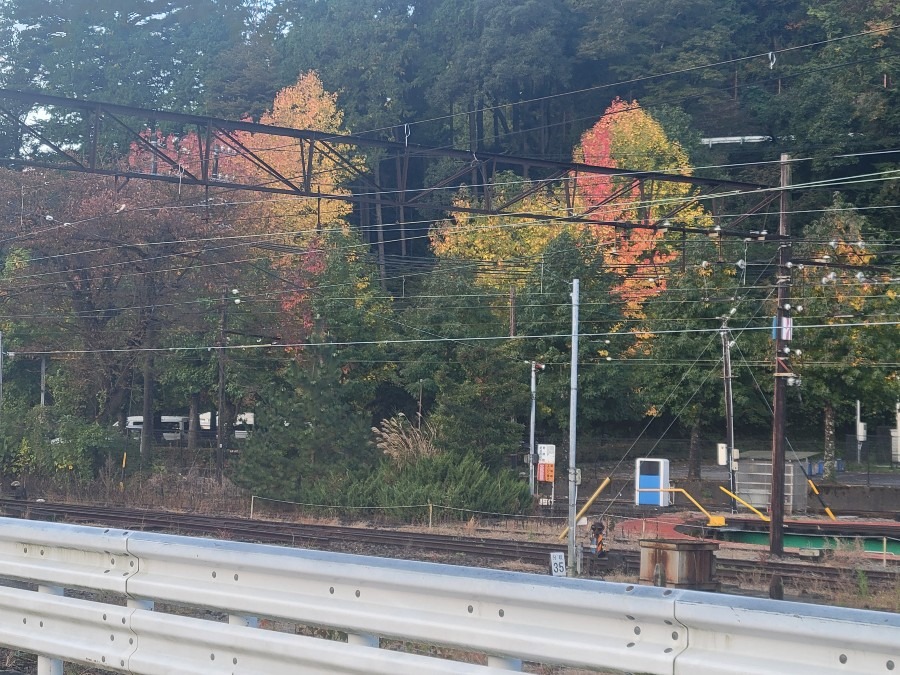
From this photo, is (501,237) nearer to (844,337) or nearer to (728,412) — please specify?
(844,337)

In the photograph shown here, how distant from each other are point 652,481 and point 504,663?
29.6m

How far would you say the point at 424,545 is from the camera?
25.8m

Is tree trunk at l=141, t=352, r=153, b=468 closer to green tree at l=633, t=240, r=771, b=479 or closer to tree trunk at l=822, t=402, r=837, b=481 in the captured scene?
green tree at l=633, t=240, r=771, b=479

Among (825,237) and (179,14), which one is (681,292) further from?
(179,14)

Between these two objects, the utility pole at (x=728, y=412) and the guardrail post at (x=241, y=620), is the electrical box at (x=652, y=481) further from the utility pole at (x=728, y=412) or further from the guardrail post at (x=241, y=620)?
the guardrail post at (x=241, y=620)

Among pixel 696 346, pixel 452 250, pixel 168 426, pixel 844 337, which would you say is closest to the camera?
pixel 844 337

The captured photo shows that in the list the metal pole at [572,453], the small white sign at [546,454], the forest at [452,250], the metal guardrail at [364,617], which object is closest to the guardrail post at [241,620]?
the metal guardrail at [364,617]

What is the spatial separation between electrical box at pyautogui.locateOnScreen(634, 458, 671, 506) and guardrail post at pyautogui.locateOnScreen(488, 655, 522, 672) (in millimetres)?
29007

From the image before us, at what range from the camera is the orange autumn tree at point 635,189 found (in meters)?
50.3

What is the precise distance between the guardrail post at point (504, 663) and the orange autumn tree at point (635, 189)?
4328 centimetres

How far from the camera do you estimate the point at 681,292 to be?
4544 centimetres

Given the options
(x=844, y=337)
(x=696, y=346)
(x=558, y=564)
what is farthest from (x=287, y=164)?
(x=558, y=564)

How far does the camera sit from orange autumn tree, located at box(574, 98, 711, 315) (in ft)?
165

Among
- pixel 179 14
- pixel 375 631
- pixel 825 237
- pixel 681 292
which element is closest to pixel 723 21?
pixel 825 237
